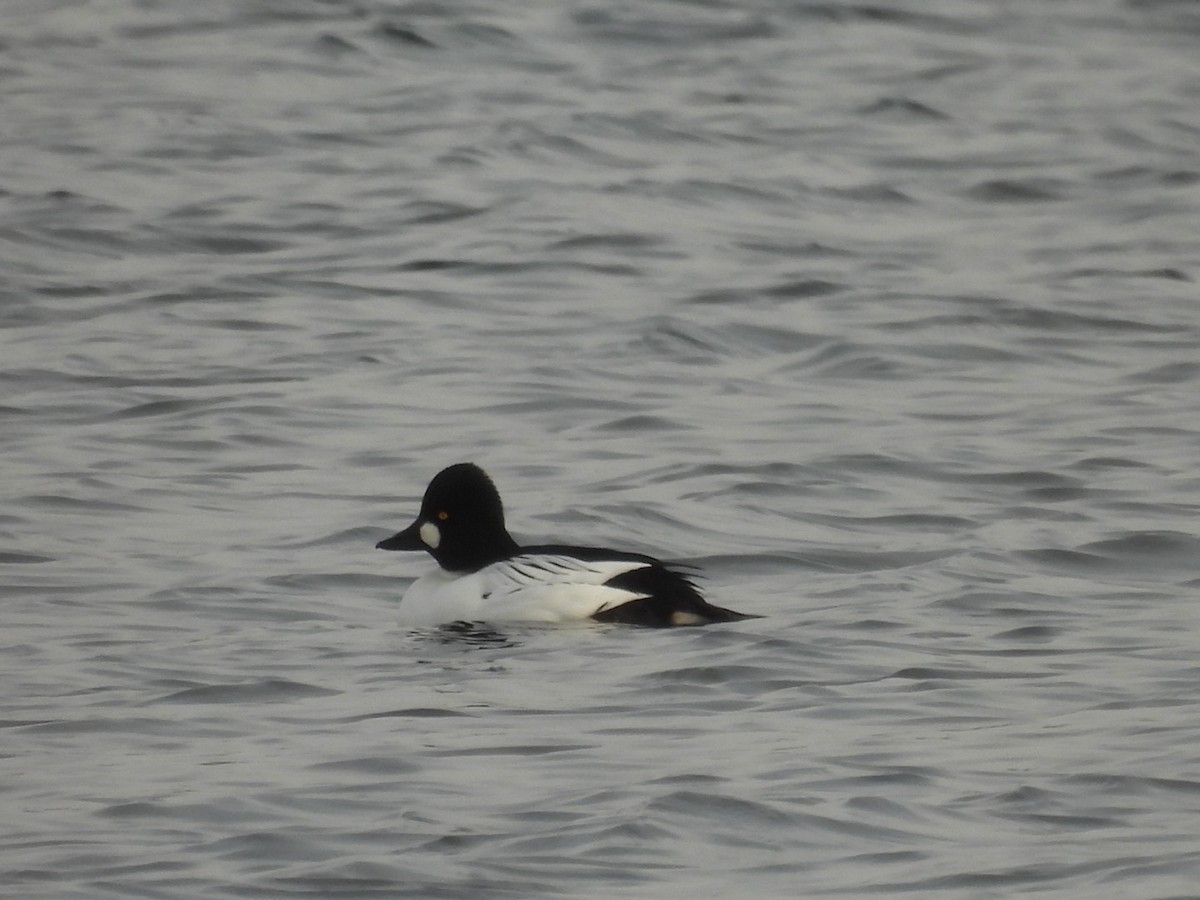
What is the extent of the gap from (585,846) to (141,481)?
533 centimetres

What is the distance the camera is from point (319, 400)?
40.7 ft

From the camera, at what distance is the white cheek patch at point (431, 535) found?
9469 millimetres

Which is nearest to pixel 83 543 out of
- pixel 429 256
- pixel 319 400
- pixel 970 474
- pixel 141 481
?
pixel 141 481

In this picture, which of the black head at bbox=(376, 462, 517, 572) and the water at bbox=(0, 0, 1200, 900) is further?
the black head at bbox=(376, 462, 517, 572)

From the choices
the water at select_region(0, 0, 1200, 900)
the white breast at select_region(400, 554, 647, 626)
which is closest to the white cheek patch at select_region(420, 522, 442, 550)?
the white breast at select_region(400, 554, 647, 626)

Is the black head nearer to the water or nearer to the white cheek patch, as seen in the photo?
the white cheek patch

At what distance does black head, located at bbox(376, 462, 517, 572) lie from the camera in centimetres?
948

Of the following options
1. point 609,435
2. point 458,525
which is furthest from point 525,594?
point 609,435

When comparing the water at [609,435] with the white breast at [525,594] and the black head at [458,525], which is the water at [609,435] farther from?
the black head at [458,525]

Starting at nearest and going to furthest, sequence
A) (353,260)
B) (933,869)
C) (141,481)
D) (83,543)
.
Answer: (933,869)
(83,543)
(141,481)
(353,260)

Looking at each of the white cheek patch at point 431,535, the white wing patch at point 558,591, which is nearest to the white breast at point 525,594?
the white wing patch at point 558,591

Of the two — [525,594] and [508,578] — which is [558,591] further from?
[508,578]

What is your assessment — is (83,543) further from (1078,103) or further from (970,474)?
(1078,103)

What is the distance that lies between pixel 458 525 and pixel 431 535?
12 cm
